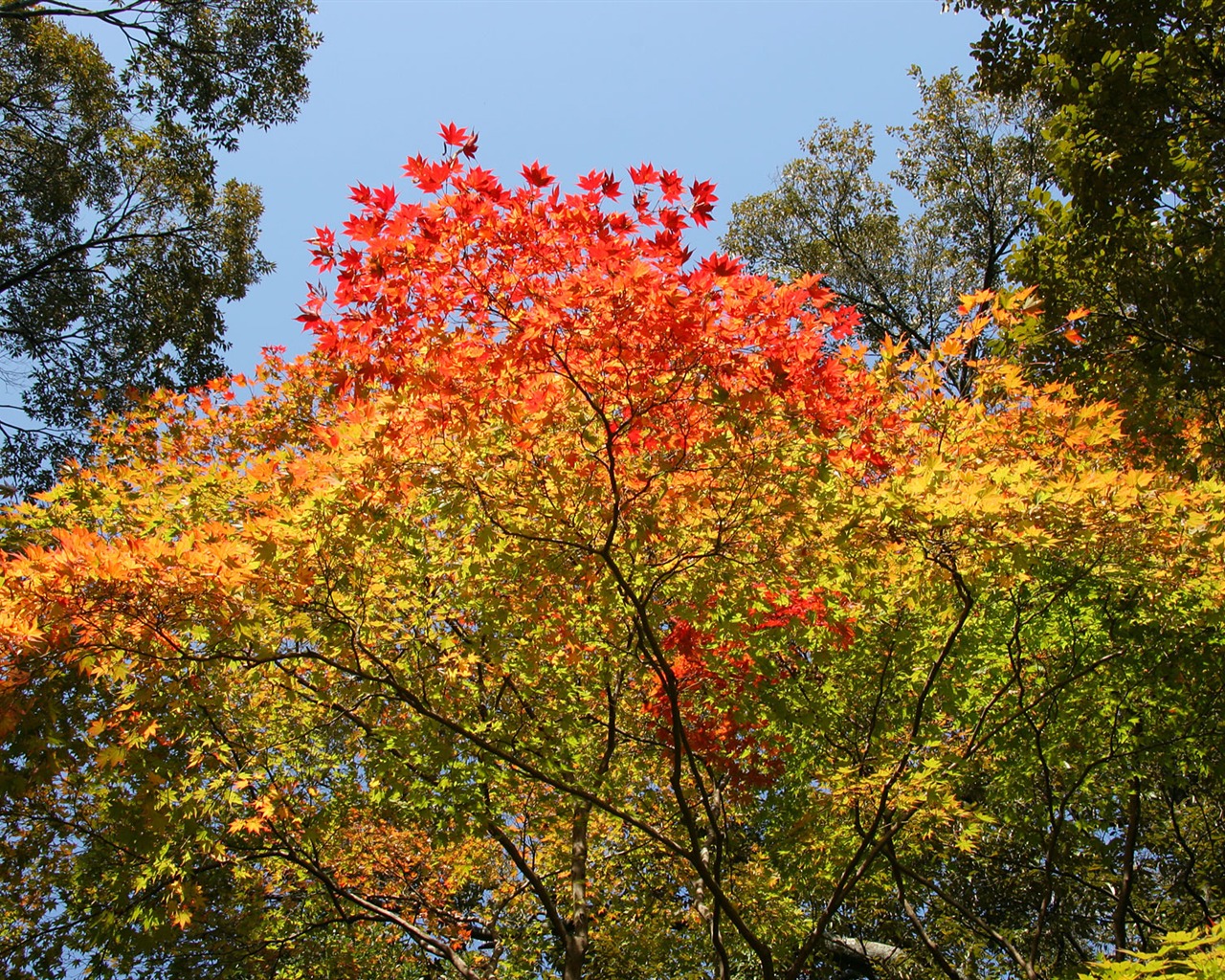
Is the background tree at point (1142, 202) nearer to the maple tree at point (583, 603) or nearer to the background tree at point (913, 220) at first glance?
the maple tree at point (583, 603)

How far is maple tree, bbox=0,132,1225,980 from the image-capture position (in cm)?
446

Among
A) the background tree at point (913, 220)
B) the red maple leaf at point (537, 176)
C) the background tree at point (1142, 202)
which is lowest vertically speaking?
the red maple leaf at point (537, 176)

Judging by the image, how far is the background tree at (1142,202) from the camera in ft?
22.7

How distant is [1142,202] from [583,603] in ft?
19.0

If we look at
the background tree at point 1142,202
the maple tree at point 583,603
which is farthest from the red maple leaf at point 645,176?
the background tree at point 1142,202

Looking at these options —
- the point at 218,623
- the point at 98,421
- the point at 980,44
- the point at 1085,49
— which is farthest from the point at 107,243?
the point at 1085,49

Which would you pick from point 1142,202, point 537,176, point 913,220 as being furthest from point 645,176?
point 913,220

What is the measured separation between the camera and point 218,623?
13.9 feet

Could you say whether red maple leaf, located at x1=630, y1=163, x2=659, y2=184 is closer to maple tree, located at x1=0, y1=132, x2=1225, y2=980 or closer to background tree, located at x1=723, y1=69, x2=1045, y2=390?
maple tree, located at x1=0, y1=132, x2=1225, y2=980

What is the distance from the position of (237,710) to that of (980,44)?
851cm

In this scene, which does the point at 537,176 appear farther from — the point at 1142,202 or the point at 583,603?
the point at 1142,202

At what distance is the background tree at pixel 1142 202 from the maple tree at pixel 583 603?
74 centimetres

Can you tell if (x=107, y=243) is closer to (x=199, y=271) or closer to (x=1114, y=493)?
(x=199, y=271)

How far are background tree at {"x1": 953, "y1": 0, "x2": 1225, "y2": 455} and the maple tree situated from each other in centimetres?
74
